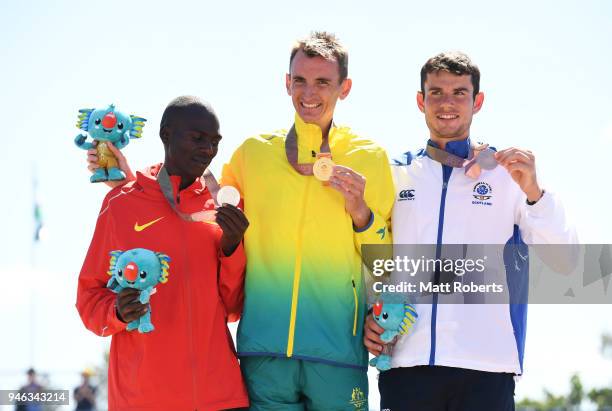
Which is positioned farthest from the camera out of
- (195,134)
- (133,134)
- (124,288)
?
(133,134)

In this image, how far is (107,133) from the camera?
656 centimetres

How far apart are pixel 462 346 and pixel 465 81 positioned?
5.99ft

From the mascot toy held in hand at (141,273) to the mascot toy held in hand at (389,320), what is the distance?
1.40 m

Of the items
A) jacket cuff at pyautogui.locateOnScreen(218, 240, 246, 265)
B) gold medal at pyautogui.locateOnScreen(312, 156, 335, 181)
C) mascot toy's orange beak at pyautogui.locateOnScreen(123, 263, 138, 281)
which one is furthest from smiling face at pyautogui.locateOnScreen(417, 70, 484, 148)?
mascot toy's orange beak at pyautogui.locateOnScreen(123, 263, 138, 281)

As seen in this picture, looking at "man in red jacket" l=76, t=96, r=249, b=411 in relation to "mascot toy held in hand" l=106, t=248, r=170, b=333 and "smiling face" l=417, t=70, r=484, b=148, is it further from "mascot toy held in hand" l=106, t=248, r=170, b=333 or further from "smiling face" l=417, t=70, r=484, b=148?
"smiling face" l=417, t=70, r=484, b=148

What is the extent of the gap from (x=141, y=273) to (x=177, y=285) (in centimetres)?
36

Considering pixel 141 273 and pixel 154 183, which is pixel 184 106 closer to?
pixel 154 183

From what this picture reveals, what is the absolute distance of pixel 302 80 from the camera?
248 inches

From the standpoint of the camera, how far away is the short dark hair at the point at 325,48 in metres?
6.29

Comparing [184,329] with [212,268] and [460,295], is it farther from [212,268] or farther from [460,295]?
[460,295]

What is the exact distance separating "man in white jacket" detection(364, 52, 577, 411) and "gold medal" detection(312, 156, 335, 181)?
71 centimetres

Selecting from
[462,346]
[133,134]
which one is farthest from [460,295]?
[133,134]

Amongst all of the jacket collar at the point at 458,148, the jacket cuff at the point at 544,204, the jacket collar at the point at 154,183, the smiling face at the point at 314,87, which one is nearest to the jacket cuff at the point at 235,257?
the jacket collar at the point at 154,183

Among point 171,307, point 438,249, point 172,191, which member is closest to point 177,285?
point 171,307
